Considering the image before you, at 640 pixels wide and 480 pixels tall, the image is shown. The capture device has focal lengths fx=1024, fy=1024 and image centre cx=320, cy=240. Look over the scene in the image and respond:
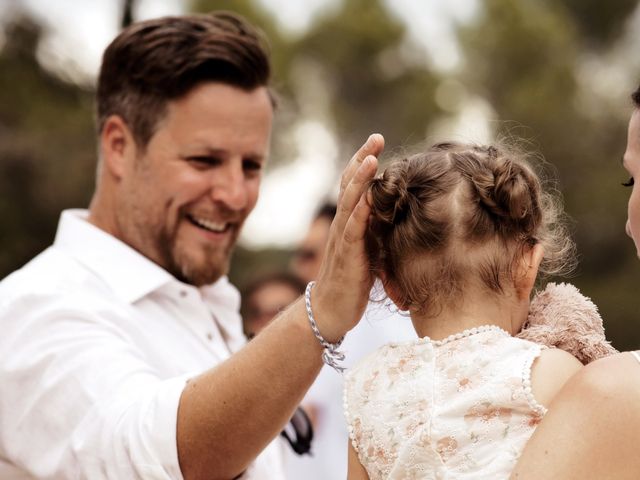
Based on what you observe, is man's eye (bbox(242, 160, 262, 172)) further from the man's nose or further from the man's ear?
the man's ear

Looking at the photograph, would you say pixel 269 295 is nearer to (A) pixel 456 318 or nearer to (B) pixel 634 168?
(A) pixel 456 318

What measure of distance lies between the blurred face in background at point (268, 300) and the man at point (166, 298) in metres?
3.27

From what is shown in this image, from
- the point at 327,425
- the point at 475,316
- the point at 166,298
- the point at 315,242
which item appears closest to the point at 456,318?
the point at 475,316

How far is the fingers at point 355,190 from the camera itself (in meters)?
2.24

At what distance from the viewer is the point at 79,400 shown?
2.58 meters

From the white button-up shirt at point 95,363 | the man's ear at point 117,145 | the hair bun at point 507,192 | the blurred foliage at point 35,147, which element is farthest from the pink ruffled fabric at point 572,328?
the blurred foliage at point 35,147

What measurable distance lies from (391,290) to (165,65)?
1.42 meters

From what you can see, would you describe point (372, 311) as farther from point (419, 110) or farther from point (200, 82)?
point (419, 110)

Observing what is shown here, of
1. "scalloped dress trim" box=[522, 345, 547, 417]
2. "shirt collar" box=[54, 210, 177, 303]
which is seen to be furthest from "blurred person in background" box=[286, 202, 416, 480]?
"scalloped dress trim" box=[522, 345, 547, 417]

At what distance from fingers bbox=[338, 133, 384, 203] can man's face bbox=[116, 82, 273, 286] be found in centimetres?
110

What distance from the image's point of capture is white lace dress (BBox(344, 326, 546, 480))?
204 cm

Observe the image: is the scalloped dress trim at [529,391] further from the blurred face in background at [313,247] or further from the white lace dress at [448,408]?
the blurred face in background at [313,247]

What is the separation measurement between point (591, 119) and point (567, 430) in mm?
22062

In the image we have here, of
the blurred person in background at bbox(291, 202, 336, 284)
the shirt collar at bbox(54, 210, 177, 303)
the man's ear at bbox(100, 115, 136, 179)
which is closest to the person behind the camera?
the shirt collar at bbox(54, 210, 177, 303)
